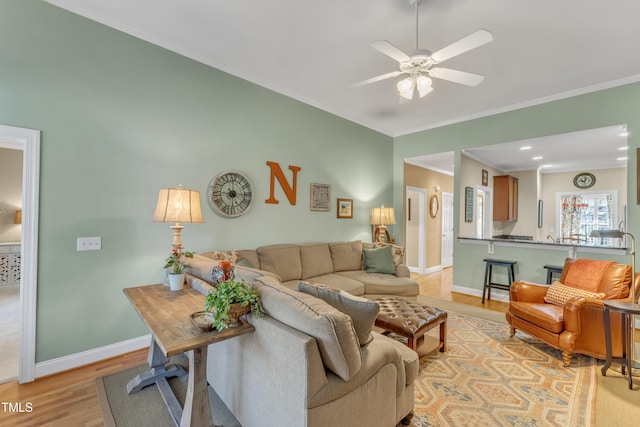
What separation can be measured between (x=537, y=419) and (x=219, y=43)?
13.6 feet

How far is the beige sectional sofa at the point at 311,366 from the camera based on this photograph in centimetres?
128

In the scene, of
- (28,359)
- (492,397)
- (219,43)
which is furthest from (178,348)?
(219,43)

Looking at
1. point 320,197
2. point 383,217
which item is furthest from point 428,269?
point 320,197

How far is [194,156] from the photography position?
10.1ft

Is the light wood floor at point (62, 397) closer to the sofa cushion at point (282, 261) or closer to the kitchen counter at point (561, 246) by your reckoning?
the sofa cushion at point (282, 261)

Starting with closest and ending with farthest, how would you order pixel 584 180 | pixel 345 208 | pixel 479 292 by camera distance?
pixel 479 292
pixel 345 208
pixel 584 180

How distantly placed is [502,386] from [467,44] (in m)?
2.63

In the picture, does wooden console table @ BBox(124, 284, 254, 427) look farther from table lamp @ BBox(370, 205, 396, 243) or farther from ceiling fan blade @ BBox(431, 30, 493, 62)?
table lamp @ BBox(370, 205, 396, 243)

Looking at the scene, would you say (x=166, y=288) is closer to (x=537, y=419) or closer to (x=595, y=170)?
(x=537, y=419)

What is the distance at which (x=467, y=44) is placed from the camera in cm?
198

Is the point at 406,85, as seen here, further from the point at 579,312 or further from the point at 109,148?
the point at 109,148

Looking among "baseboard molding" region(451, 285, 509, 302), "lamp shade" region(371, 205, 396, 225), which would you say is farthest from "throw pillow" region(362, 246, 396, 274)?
"baseboard molding" region(451, 285, 509, 302)

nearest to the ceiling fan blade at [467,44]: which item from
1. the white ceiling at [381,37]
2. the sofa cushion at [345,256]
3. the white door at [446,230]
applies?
the white ceiling at [381,37]

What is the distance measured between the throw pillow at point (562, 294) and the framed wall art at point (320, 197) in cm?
296
